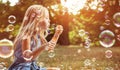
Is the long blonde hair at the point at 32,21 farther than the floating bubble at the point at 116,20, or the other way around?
the floating bubble at the point at 116,20

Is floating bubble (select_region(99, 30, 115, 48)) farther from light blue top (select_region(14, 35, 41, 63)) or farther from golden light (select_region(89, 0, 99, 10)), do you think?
light blue top (select_region(14, 35, 41, 63))

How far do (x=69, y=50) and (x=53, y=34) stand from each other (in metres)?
0.30

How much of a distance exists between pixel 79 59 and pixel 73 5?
56 centimetres

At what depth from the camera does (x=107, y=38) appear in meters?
5.22

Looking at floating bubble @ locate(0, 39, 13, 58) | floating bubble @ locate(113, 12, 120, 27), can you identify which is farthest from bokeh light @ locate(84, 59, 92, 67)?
floating bubble @ locate(0, 39, 13, 58)

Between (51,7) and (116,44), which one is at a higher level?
(51,7)

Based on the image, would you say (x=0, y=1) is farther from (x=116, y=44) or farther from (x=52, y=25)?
(x=116, y=44)

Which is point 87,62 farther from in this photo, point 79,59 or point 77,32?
point 77,32

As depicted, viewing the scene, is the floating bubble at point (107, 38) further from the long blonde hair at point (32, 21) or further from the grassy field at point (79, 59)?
the long blonde hair at point (32, 21)

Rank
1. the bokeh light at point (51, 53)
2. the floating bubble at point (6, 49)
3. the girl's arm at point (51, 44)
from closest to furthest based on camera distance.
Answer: the girl's arm at point (51, 44) → the floating bubble at point (6, 49) → the bokeh light at point (51, 53)

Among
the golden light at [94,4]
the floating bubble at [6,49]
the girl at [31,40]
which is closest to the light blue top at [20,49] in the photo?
the girl at [31,40]

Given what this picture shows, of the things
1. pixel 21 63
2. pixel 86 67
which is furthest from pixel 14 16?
pixel 86 67

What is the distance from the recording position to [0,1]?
17.0 feet

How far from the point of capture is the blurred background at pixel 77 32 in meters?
5.14
